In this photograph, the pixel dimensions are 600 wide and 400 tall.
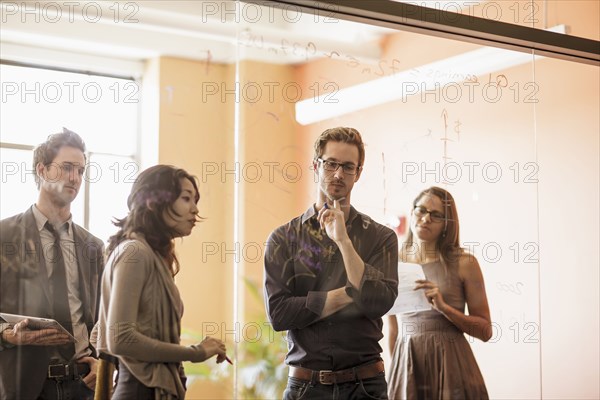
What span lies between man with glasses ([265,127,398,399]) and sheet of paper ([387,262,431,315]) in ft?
0.17

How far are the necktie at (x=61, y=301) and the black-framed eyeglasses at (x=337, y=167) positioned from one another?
0.91 m

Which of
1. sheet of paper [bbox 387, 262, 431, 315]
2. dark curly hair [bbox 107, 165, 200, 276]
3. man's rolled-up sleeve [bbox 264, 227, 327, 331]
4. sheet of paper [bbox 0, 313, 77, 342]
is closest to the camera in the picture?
sheet of paper [bbox 0, 313, 77, 342]

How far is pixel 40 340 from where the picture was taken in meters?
2.35

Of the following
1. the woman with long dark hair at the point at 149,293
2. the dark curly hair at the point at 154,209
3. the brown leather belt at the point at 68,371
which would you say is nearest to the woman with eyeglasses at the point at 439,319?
the woman with long dark hair at the point at 149,293

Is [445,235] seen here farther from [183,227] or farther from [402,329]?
[183,227]

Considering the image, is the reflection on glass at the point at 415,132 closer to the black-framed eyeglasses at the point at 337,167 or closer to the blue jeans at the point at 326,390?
the black-framed eyeglasses at the point at 337,167

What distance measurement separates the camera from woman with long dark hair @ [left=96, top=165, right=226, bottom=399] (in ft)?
7.89

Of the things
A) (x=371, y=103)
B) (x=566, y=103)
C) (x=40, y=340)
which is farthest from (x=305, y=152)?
(x=566, y=103)

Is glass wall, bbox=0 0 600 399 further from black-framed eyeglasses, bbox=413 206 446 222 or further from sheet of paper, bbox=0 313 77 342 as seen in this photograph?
sheet of paper, bbox=0 313 77 342

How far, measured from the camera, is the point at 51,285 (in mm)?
2375

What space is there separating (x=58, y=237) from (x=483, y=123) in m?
1.65

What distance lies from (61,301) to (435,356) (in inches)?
53.5

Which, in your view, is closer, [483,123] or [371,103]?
[371,103]

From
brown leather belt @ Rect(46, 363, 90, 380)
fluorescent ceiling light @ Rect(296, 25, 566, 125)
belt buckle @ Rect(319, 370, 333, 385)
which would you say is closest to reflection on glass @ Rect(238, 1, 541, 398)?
fluorescent ceiling light @ Rect(296, 25, 566, 125)
